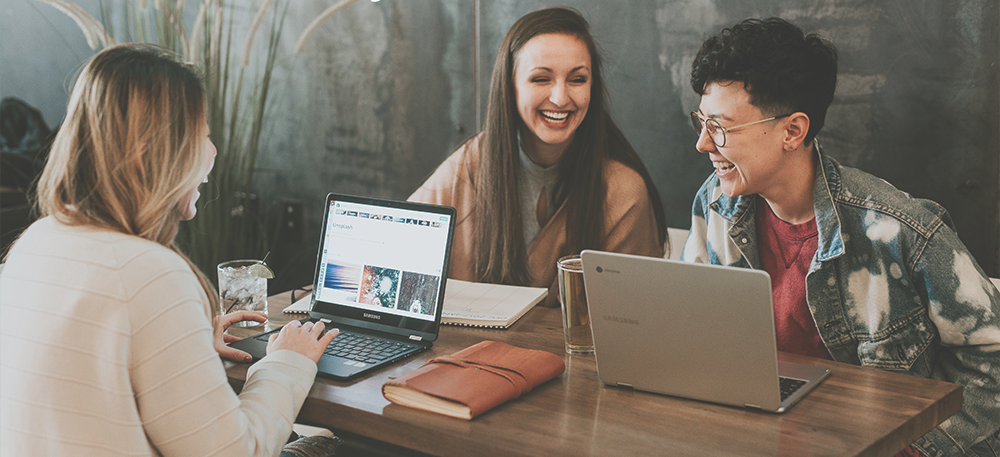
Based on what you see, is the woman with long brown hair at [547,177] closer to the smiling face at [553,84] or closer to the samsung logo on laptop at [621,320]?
the smiling face at [553,84]

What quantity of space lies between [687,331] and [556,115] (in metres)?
1.10

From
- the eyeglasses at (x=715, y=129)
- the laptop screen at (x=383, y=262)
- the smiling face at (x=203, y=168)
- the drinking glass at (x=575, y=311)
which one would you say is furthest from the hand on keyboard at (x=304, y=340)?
the eyeglasses at (x=715, y=129)

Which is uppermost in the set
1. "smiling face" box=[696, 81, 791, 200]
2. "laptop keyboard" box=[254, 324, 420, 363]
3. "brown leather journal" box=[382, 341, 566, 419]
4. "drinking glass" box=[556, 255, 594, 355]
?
"smiling face" box=[696, 81, 791, 200]

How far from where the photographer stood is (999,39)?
1.95m

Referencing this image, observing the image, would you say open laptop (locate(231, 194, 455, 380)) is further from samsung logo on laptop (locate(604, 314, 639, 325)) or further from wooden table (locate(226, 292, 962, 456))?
samsung logo on laptop (locate(604, 314, 639, 325))

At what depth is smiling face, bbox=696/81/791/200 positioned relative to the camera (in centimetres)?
158

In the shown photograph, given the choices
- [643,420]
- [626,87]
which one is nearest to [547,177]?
[626,87]

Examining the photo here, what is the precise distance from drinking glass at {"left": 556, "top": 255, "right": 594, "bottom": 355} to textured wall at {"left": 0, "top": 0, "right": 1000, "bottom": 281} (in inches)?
46.8

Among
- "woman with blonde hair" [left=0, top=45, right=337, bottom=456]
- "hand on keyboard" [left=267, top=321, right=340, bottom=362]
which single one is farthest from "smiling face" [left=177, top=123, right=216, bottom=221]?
"hand on keyboard" [left=267, top=321, right=340, bottom=362]

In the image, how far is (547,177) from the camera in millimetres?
2230

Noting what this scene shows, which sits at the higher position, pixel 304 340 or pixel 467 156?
pixel 467 156

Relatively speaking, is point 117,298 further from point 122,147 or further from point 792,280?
point 792,280

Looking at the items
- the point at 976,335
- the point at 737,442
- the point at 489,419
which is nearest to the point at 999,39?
the point at 976,335

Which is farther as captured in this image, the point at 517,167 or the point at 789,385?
the point at 517,167
